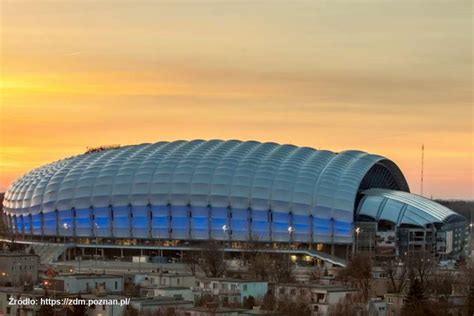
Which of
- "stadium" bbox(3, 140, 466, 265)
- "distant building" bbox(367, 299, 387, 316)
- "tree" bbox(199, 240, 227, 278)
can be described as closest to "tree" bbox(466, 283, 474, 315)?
"distant building" bbox(367, 299, 387, 316)

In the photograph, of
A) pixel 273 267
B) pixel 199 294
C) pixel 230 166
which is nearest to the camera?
pixel 199 294

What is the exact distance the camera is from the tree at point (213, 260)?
88062mm

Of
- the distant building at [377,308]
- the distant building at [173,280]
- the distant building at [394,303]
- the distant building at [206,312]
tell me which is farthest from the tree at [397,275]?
the distant building at [206,312]

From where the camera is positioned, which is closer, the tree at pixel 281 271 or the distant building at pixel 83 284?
the distant building at pixel 83 284

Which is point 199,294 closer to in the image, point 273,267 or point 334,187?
point 273,267

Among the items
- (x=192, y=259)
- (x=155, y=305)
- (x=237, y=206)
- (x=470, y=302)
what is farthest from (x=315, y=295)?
(x=237, y=206)

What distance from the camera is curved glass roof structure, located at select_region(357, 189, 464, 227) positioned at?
345 ft

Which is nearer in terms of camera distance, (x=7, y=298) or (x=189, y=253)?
(x=7, y=298)

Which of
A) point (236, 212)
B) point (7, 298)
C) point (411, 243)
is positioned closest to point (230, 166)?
point (236, 212)

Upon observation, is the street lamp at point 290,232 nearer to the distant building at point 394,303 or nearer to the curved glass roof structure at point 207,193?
the curved glass roof structure at point 207,193

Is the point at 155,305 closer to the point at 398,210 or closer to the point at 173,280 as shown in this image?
the point at 173,280

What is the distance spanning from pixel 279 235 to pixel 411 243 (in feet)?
33.4

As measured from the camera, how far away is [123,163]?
113062 millimetres

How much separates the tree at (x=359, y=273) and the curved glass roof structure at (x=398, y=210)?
1253 centimetres
